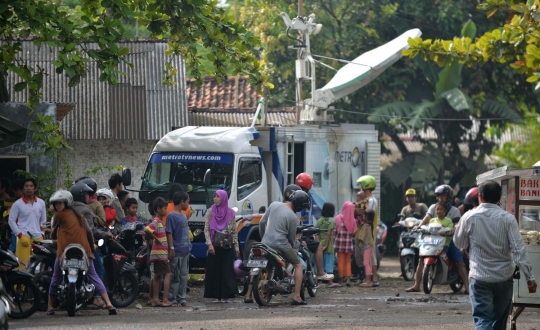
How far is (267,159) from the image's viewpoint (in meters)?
18.6

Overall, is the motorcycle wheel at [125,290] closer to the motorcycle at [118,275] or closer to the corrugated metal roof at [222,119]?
the motorcycle at [118,275]

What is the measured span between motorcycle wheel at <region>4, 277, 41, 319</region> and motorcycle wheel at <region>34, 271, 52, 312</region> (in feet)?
1.08

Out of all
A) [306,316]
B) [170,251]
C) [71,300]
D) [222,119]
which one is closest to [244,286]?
[170,251]

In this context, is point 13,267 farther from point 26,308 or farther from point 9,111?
point 9,111

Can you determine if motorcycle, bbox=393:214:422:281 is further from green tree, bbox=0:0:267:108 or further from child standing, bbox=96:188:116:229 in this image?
child standing, bbox=96:188:116:229

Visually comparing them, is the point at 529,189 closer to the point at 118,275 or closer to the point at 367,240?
the point at 118,275

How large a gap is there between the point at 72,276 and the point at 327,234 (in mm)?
6772

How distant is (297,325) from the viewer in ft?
39.1

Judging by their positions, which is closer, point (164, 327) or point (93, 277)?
point (164, 327)

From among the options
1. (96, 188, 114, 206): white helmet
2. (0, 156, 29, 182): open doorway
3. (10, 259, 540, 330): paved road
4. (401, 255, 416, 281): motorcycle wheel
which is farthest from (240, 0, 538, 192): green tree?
(96, 188, 114, 206): white helmet

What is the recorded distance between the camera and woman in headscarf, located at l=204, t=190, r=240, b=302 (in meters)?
15.1

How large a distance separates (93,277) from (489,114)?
61.2 feet

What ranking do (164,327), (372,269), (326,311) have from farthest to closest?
(372,269) < (326,311) < (164,327)

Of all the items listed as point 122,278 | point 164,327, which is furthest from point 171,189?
point 164,327
